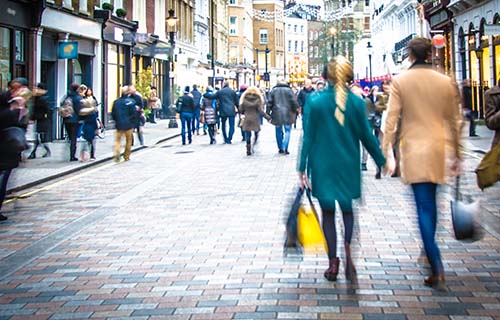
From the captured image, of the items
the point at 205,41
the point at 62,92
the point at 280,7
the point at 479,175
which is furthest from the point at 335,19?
the point at 479,175

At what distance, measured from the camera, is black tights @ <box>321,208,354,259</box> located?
6.01m

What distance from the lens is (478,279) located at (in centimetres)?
611

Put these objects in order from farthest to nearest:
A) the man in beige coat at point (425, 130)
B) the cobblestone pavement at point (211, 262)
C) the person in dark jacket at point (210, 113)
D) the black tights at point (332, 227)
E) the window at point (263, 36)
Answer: the window at point (263, 36) → the person in dark jacket at point (210, 113) → the black tights at point (332, 227) → the man in beige coat at point (425, 130) → the cobblestone pavement at point (211, 262)

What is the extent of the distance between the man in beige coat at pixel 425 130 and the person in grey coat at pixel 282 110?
13.0 m

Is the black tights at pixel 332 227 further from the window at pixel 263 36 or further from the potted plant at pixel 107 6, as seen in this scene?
the window at pixel 263 36

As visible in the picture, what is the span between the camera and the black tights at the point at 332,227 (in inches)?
237

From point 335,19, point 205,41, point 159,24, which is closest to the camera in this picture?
point 159,24

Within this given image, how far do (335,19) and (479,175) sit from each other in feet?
243

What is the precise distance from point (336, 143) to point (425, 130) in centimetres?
70

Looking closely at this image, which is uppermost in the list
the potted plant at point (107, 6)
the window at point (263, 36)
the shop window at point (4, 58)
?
the window at point (263, 36)

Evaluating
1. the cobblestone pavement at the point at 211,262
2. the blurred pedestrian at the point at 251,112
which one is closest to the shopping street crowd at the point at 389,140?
the cobblestone pavement at the point at 211,262

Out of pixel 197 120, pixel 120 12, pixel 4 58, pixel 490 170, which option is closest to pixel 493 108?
pixel 490 170

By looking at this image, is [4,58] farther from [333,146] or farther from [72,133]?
[333,146]

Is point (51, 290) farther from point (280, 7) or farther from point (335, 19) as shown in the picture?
point (280, 7)
